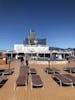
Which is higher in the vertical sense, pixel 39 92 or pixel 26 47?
pixel 26 47

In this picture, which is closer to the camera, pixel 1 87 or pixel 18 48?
pixel 1 87

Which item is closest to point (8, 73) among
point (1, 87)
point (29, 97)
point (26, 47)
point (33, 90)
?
point (1, 87)

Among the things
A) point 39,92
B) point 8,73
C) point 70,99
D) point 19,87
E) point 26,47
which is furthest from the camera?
point 26,47

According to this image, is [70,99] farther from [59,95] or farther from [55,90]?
[55,90]

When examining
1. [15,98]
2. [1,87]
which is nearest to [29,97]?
[15,98]

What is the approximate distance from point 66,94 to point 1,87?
4.52 m

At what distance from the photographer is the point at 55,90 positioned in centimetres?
1080

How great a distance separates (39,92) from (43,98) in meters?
1.18

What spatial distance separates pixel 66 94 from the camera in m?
9.87

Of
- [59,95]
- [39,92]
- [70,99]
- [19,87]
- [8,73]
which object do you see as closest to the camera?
[70,99]

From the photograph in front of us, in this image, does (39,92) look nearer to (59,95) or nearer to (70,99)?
(59,95)

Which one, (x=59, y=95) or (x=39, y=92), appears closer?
(x=59, y=95)

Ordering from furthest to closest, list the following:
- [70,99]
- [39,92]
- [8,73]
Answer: [8,73]
[39,92]
[70,99]

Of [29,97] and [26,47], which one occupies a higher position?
[26,47]
